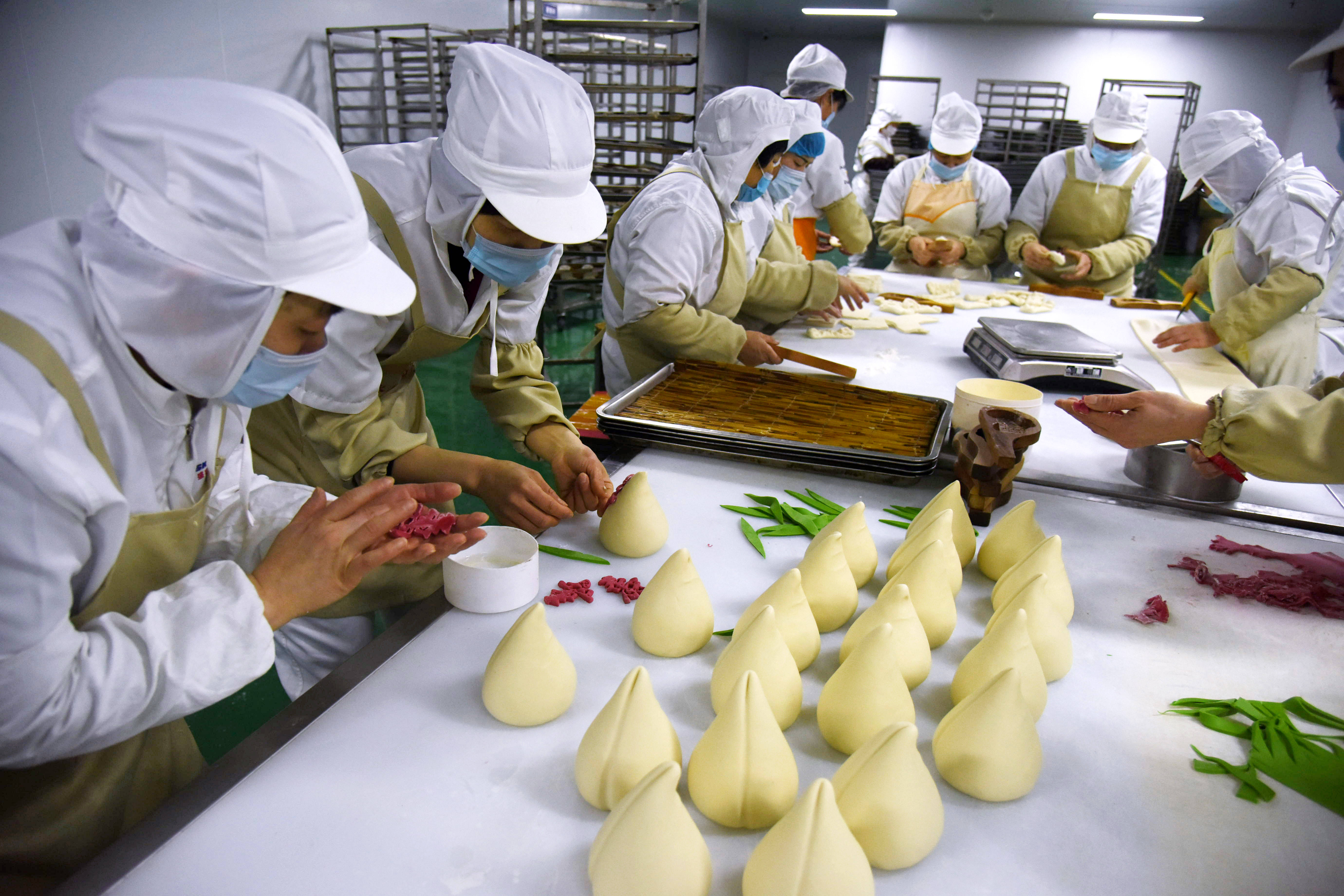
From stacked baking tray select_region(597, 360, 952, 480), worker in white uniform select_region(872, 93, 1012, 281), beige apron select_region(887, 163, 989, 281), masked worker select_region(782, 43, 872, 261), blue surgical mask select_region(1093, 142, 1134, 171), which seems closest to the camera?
stacked baking tray select_region(597, 360, 952, 480)

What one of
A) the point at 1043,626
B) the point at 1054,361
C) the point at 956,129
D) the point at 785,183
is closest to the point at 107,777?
the point at 1043,626

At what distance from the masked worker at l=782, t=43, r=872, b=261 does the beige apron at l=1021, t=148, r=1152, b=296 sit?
3.69 feet

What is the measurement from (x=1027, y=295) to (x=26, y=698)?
4269 mm

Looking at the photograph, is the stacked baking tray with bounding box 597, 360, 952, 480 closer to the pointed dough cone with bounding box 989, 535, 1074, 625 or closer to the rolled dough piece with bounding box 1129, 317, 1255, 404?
the pointed dough cone with bounding box 989, 535, 1074, 625

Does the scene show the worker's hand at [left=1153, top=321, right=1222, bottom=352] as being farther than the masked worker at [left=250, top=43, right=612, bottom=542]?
Yes

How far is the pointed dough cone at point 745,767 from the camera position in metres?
0.90

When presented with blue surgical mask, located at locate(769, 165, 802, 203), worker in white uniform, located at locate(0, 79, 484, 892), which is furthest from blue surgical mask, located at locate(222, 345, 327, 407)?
blue surgical mask, located at locate(769, 165, 802, 203)

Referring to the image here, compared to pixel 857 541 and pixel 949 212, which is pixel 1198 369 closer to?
pixel 857 541

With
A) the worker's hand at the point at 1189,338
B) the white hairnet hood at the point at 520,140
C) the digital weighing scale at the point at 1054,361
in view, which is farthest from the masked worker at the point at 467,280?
the worker's hand at the point at 1189,338

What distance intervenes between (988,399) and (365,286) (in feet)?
4.96

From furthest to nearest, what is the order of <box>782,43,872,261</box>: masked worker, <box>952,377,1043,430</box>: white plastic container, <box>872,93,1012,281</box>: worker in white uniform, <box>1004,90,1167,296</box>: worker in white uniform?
<box>872,93,1012,281</box>: worker in white uniform → <box>782,43,872,261</box>: masked worker → <box>1004,90,1167,296</box>: worker in white uniform → <box>952,377,1043,430</box>: white plastic container

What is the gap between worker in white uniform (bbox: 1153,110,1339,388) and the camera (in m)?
3.02

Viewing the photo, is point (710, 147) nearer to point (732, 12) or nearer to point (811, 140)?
point (811, 140)

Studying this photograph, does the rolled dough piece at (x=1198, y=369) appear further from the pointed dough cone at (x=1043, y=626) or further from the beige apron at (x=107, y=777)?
the beige apron at (x=107, y=777)
